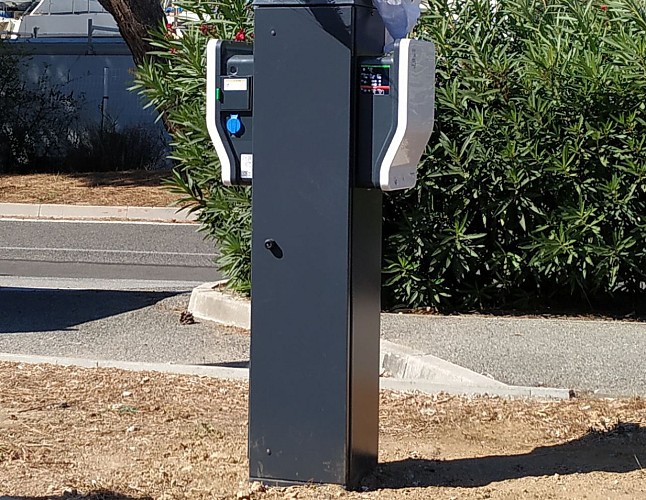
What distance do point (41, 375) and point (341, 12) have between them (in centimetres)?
351

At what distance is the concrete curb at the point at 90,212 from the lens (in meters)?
18.3

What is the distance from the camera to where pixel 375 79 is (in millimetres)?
4262

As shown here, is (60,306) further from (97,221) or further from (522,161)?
(97,221)

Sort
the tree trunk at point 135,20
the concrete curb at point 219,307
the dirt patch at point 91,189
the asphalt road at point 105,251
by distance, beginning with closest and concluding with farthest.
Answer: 1. the concrete curb at point 219,307
2. the asphalt road at point 105,251
3. the tree trunk at point 135,20
4. the dirt patch at point 91,189

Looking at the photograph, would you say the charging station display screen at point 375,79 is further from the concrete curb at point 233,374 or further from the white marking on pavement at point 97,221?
the white marking on pavement at point 97,221

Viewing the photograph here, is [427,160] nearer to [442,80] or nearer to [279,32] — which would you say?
[442,80]

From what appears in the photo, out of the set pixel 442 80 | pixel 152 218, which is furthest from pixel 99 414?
pixel 152 218

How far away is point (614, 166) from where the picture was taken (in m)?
8.40

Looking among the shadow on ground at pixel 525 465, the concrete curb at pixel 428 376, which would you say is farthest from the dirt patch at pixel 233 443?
the concrete curb at pixel 428 376

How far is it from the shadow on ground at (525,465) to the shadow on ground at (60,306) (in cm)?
467

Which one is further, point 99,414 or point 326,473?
point 99,414

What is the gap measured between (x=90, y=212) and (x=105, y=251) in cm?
381

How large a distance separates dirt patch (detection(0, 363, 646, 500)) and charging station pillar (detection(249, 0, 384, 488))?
0.95 feet

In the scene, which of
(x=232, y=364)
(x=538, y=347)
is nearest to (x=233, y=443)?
(x=232, y=364)
